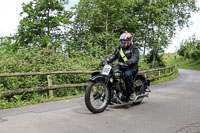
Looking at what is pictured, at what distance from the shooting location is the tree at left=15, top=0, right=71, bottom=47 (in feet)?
88.0

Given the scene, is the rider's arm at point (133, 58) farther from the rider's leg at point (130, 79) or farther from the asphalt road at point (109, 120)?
the asphalt road at point (109, 120)

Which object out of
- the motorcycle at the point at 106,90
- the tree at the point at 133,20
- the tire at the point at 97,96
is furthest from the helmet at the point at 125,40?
the tree at the point at 133,20

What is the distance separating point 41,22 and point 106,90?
79.0ft

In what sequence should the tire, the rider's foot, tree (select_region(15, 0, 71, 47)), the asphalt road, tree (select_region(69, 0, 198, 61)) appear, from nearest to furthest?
the asphalt road < the tire < the rider's foot < tree (select_region(69, 0, 198, 61)) < tree (select_region(15, 0, 71, 47))

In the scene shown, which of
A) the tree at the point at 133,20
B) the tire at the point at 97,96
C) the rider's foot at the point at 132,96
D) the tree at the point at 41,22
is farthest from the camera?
the tree at the point at 41,22

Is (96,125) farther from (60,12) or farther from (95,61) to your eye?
(60,12)

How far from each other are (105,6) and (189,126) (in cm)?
2584

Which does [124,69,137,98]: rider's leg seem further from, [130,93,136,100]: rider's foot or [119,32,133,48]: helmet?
[119,32,133,48]: helmet

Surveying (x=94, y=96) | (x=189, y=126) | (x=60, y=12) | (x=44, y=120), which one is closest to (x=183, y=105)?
(x=189, y=126)

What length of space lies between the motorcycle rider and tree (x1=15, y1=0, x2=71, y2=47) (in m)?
20.8

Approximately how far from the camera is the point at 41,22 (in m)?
27.7

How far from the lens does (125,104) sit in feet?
21.7

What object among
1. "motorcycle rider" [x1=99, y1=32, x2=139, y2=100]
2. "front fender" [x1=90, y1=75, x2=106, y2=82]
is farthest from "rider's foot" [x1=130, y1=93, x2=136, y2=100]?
"front fender" [x1=90, y1=75, x2=106, y2=82]

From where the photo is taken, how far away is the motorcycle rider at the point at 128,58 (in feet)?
19.5
